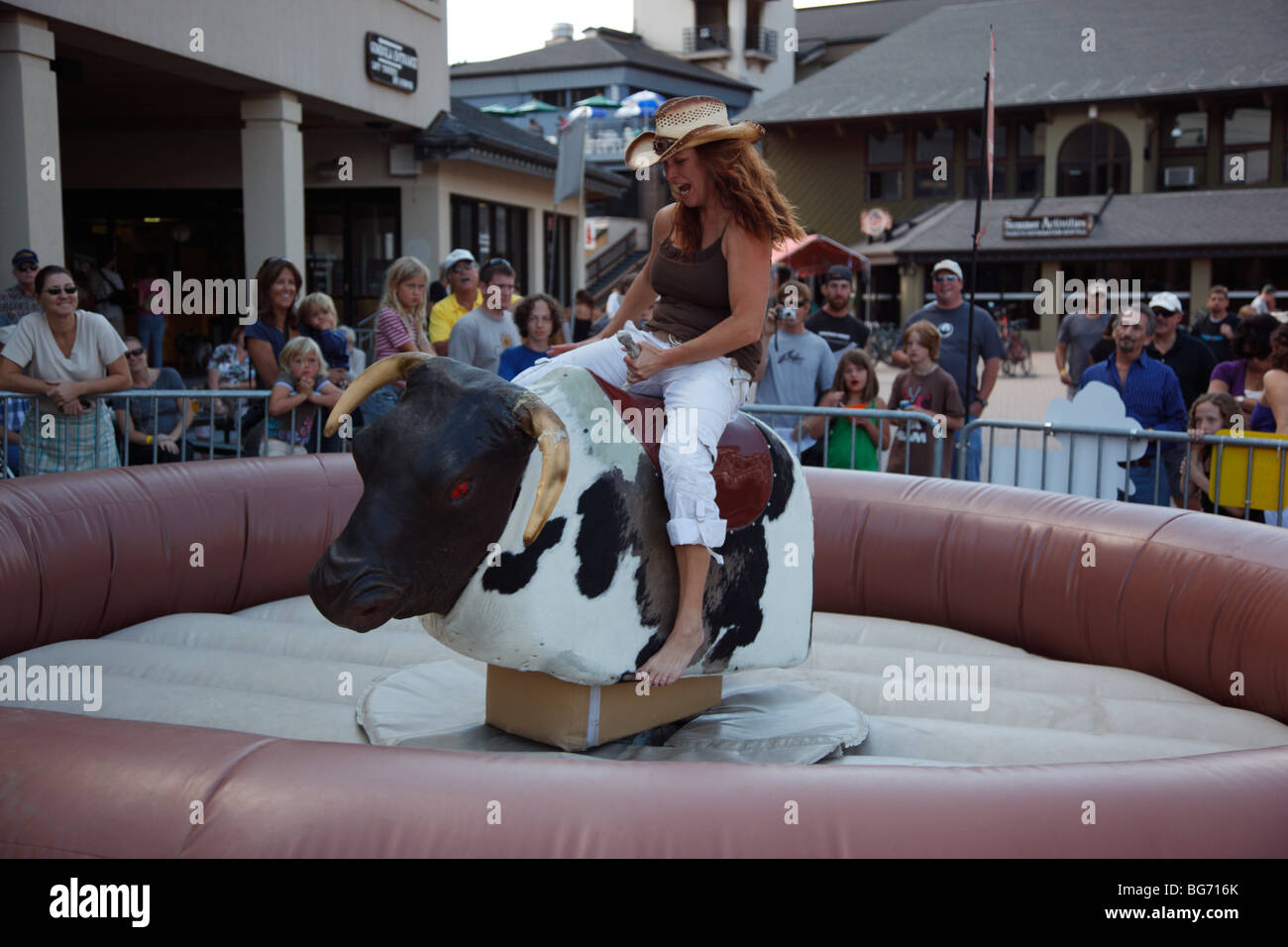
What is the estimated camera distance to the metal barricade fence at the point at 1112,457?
567 centimetres

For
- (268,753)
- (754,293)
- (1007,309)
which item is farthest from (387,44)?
(1007,309)

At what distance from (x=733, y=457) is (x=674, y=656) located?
0.63 m

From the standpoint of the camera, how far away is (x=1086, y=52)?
32.2m

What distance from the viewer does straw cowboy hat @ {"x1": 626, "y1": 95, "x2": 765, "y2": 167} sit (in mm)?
3377

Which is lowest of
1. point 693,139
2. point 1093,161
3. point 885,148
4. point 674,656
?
point 674,656

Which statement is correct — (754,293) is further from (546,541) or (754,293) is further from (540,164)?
(540,164)

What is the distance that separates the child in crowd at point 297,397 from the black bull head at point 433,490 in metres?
3.40

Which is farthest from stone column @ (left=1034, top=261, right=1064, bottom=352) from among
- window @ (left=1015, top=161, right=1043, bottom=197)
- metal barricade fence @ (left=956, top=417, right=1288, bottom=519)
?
metal barricade fence @ (left=956, top=417, right=1288, bottom=519)

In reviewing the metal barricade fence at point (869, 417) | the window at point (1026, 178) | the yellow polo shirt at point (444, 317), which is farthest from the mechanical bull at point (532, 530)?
the window at point (1026, 178)

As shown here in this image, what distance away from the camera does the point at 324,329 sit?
6.98 metres

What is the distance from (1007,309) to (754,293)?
2940 centimetres

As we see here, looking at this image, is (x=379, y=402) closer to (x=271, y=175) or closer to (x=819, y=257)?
(x=271, y=175)

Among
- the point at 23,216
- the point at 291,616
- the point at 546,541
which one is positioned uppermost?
the point at 23,216

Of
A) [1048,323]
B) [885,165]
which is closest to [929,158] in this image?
[885,165]
